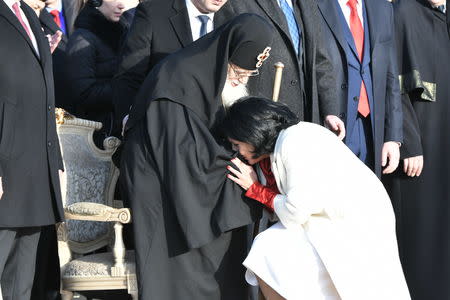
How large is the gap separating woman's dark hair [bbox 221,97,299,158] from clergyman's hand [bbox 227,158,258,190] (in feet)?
0.34

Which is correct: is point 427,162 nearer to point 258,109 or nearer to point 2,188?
point 258,109

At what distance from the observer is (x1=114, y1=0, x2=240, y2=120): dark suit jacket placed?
5266 mm

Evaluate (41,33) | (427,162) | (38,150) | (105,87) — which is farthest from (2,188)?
(427,162)

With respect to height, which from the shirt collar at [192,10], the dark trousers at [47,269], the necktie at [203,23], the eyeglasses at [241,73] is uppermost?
the shirt collar at [192,10]

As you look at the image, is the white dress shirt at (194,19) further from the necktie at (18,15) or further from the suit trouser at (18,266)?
the suit trouser at (18,266)

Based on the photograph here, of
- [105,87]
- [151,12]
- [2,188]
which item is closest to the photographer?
[2,188]

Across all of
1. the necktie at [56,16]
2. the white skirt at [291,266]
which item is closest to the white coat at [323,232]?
the white skirt at [291,266]

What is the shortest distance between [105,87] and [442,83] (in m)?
2.19

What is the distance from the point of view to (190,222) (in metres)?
4.65

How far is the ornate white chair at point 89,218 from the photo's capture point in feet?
16.4

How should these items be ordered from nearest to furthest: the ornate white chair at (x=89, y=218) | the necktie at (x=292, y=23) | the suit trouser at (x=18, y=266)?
the suit trouser at (x=18, y=266) < the ornate white chair at (x=89, y=218) < the necktie at (x=292, y=23)

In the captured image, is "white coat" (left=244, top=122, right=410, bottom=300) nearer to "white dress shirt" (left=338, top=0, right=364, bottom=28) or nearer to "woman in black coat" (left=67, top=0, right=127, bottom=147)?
"white dress shirt" (left=338, top=0, right=364, bottom=28)

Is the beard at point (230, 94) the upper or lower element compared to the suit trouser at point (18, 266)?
upper

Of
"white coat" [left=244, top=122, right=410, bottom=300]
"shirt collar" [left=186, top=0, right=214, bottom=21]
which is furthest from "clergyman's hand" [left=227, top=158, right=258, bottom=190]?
"shirt collar" [left=186, top=0, right=214, bottom=21]
